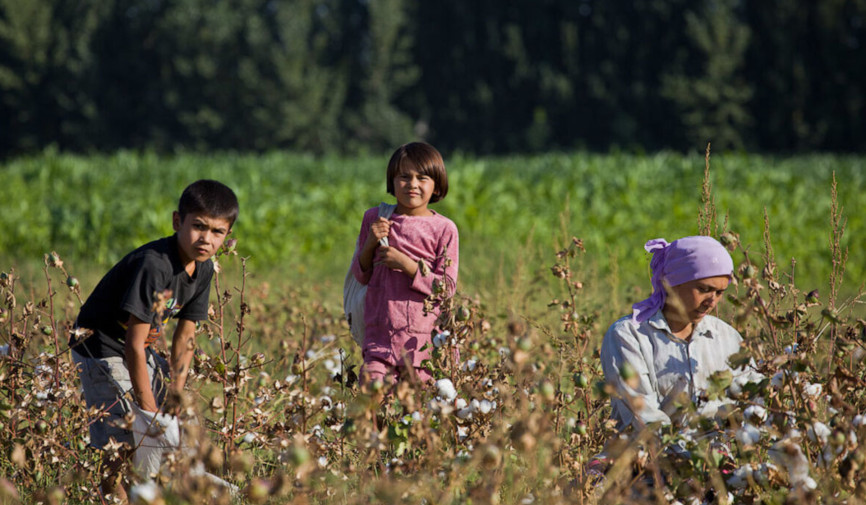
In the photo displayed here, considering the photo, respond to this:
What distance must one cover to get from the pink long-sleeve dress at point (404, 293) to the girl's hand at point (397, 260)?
0.13 ft

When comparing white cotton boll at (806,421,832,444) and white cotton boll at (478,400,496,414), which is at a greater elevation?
white cotton boll at (806,421,832,444)

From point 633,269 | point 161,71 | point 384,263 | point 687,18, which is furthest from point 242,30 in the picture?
point 384,263

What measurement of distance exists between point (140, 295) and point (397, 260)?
1.01 m

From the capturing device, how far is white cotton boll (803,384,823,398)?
7.61 ft

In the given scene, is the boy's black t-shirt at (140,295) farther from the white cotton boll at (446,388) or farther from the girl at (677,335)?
the girl at (677,335)

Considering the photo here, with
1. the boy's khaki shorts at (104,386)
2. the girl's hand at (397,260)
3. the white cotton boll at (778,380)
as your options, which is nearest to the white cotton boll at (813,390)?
the white cotton boll at (778,380)

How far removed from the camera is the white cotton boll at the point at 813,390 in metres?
2.32

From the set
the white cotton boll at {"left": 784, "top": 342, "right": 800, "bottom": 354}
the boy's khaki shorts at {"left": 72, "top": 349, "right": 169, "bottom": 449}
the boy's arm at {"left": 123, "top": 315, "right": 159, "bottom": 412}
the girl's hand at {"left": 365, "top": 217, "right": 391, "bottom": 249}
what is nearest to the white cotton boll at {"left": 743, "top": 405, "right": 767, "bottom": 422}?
the white cotton boll at {"left": 784, "top": 342, "right": 800, "bottom": 354}

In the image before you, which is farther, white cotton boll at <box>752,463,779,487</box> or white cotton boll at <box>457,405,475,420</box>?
white cotton boll at <box>457,405,475,420</box>

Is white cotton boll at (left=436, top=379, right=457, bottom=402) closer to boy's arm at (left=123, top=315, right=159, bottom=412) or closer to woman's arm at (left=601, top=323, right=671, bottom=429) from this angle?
woman's arm at (left=601, top=323, right=671, bottom=429)

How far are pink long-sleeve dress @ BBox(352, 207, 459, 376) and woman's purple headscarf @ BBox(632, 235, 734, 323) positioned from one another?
2.88ft

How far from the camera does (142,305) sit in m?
2.78

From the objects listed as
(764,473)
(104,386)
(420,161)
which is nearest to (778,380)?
(764,473)

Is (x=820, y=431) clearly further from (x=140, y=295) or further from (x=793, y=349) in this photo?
(x=140, y=295)
